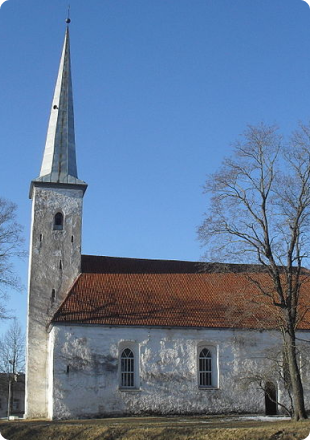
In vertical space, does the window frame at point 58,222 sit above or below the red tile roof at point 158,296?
above

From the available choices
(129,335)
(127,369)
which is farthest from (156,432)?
(129,335)

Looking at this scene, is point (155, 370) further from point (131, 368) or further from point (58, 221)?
point (58, 221)

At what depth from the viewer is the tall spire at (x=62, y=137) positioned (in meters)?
33.0

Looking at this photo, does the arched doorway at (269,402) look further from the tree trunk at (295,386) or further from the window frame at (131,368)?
the tree trunk at (295,386)

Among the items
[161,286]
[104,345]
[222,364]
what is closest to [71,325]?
[104,345]

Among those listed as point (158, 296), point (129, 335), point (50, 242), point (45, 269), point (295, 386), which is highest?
point (50, 242)

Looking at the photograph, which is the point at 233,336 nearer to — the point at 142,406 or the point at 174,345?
the point at 174,345

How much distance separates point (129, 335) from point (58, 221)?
7.84m

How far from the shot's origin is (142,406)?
27922 mm

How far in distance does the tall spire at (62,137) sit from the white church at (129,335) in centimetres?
16

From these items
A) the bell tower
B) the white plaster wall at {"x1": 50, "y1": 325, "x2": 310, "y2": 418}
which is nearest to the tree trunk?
the white plaster wall at {"x1": 50, "y1": 325, "x2": 310, "y2": 418}

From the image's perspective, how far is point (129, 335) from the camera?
94.4 feet

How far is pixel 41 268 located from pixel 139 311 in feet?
19.6

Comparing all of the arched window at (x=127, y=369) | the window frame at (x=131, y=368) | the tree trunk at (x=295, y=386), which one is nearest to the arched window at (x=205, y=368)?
the window frame at (x=131, y=368)
